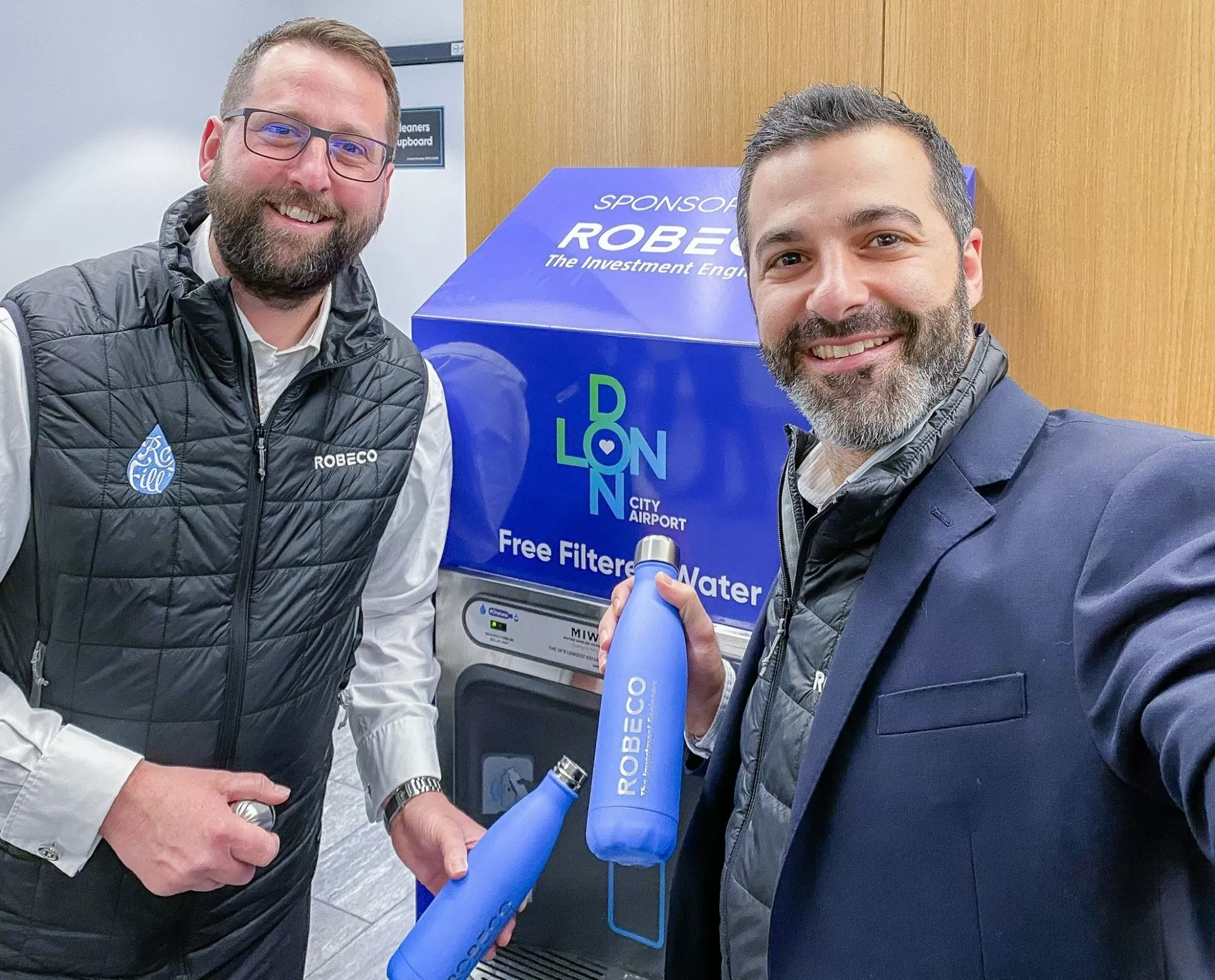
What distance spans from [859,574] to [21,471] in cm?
98

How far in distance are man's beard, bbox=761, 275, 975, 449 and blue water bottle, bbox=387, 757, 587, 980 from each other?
524 mm

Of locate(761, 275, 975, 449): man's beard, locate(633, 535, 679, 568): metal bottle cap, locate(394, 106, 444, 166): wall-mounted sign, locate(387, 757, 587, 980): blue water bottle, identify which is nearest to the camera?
locate(761, 275, 975, 449): man's beard

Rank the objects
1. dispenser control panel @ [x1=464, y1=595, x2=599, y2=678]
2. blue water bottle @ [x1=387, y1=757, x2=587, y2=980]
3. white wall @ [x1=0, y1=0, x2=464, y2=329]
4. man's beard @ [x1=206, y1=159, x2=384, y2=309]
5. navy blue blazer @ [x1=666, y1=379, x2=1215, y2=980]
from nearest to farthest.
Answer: navy blue blazer @ [x1=666, y1=379, x2=1215, y2=980] < blue water bottle @ [x1=387, y1=757, x2=587, y2=980] < man's beard @ [x1=206, y1=159, x2=384, y2=309] < dispenser control panel @ [x1=464, y1=595, x2=599, y2=678] < white wall @ [x1=0, y1=0, x2=464, y2=329]

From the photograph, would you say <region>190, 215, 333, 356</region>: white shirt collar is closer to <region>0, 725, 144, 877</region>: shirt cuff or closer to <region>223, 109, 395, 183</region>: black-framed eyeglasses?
<region>223, 109, 395, 183</region>: black-framed eyeglasses

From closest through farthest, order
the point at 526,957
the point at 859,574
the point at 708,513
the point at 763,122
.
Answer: the point at 859,574
the point at 763,122
the point at 708,513
the point at 526,957

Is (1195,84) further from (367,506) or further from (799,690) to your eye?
(367,506)

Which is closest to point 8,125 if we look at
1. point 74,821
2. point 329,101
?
point 329,101

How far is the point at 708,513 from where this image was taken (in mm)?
1329

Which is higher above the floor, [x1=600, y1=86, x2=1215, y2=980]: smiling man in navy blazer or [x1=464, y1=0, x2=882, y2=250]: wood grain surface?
[x1=464, y1=0, x2=882, y2=250]: wood grain surface

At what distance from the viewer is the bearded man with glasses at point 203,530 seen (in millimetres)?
1235

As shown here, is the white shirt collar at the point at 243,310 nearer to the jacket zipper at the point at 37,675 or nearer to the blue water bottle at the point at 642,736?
the jacket zipper at the point at 37,675

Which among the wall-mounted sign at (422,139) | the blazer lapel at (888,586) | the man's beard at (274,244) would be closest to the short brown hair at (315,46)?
the man's beard at (274,244)

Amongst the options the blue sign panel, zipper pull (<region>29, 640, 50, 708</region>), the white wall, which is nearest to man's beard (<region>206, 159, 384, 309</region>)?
the blue sign panel

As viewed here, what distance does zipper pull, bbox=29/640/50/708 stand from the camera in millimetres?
1271
